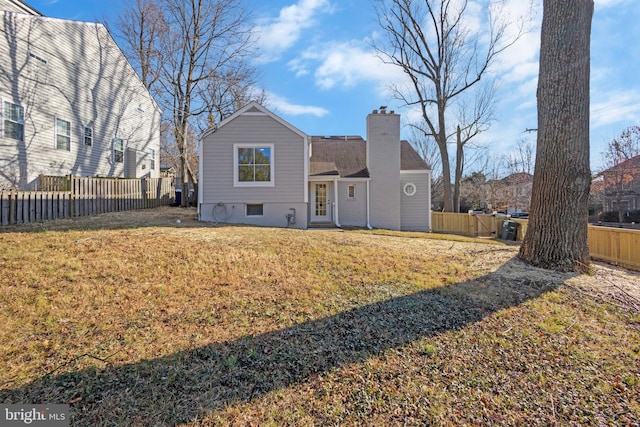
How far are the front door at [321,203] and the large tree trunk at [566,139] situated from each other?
9.98 metres

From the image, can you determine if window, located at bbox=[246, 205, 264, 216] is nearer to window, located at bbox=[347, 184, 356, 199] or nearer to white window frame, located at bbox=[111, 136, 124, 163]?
window, located at bbox=[347, 184, 356, 199]

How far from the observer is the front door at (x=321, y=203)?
1488 centimetres

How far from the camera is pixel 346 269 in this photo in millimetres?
5352

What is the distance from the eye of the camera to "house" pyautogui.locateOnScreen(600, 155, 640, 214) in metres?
22.9

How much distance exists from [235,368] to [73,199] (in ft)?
32.6

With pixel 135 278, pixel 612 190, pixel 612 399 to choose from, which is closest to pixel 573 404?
pixel 612 399

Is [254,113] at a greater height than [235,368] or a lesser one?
greater

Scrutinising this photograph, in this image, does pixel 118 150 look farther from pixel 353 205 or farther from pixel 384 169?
pixel 384 169

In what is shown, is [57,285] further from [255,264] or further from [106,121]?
[106,121]

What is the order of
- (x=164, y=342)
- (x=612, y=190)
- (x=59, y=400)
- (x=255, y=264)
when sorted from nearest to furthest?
(x=59, y=400) → (x=164, y=342) → (x=255, y=264) → (x=612, y=190)

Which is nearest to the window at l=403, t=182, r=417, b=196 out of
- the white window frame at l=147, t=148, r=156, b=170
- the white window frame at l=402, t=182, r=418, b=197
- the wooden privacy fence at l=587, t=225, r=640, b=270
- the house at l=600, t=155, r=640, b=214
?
the white window frame at l=402, t=182, r=418, b=197

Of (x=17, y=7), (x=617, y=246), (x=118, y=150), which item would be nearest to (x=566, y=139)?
(x=617, y=246)

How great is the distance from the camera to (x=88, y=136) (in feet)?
45.0

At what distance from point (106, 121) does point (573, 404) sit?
747 inches
